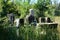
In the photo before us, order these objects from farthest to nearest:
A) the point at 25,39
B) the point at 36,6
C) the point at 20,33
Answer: the point at 36,6
the point at 20,33
the point at 25,39

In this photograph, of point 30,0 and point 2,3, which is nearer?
point 2,3

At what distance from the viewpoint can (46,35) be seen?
452 centimetres

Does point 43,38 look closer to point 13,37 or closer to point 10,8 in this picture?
point 13,37

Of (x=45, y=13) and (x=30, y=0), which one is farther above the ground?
(x=30, y=0)

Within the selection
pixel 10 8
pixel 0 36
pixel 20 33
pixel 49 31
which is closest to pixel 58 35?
pixel 49 31

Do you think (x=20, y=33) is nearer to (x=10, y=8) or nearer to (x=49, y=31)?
(x=49, y=31)

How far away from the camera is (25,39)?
438cm

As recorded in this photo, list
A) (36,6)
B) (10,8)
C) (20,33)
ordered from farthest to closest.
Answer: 1. (36,6)
2. (10,8)
3. (20,33)

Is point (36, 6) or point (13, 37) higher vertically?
point (36, 6)

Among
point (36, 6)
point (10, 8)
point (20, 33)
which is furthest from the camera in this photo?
point (36, 6)

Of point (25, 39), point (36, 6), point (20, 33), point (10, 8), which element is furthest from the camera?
point (36, 6)

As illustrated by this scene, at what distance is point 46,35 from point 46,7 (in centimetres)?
1479

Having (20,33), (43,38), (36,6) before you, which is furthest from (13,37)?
(36,6)

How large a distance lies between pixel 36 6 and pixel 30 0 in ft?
3.20
